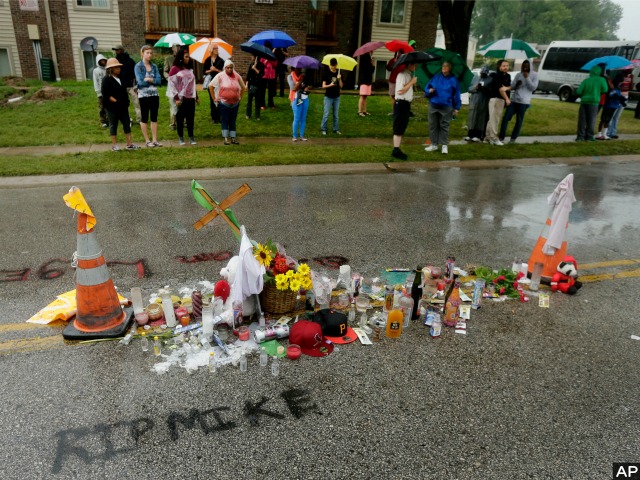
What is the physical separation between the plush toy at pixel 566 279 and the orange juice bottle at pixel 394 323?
6.86 feet

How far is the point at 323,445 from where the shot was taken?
3.11 m

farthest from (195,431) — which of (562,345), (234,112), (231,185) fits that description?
(234,112)

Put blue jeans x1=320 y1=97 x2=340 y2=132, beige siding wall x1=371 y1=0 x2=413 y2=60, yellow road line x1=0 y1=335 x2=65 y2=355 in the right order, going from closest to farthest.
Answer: yellow road line x1=0 y1=335 x2=65 y2=355 < blue jeans x1=320 y1=97 x2=340 y2=132 < beige siding wall x1=371 y1=0 x2=413 y2=60

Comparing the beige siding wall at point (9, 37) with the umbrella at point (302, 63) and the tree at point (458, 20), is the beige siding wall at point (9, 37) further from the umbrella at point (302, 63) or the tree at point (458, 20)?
the tree at point (458, 20)

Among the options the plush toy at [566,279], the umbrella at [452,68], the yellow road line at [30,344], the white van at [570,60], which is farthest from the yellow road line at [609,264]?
the white van at [570,60]

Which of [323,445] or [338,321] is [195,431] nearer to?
[323,445]

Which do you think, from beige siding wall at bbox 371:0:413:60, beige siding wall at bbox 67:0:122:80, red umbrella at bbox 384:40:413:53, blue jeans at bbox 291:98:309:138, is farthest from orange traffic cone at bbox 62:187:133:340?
beige siding wall at bbox 371:0:413:60

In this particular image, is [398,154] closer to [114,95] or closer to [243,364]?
[114,95]

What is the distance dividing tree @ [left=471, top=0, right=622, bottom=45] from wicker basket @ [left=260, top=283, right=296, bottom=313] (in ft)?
329

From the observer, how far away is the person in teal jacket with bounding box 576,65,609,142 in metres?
13.8

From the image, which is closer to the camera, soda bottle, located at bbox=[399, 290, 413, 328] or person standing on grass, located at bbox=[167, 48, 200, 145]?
soda bottle, located at bbox=[399, 290, 413, 328]

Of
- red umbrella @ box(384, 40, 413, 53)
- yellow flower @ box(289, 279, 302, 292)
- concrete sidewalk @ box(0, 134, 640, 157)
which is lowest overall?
concrete sidewalk @ box(0, 134, 640, 157)

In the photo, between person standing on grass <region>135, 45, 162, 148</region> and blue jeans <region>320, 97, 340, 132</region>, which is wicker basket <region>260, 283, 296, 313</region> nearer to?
person standing on grass <region>135, 45, 162, 148</region>

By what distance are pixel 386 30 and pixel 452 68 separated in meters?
15.8
